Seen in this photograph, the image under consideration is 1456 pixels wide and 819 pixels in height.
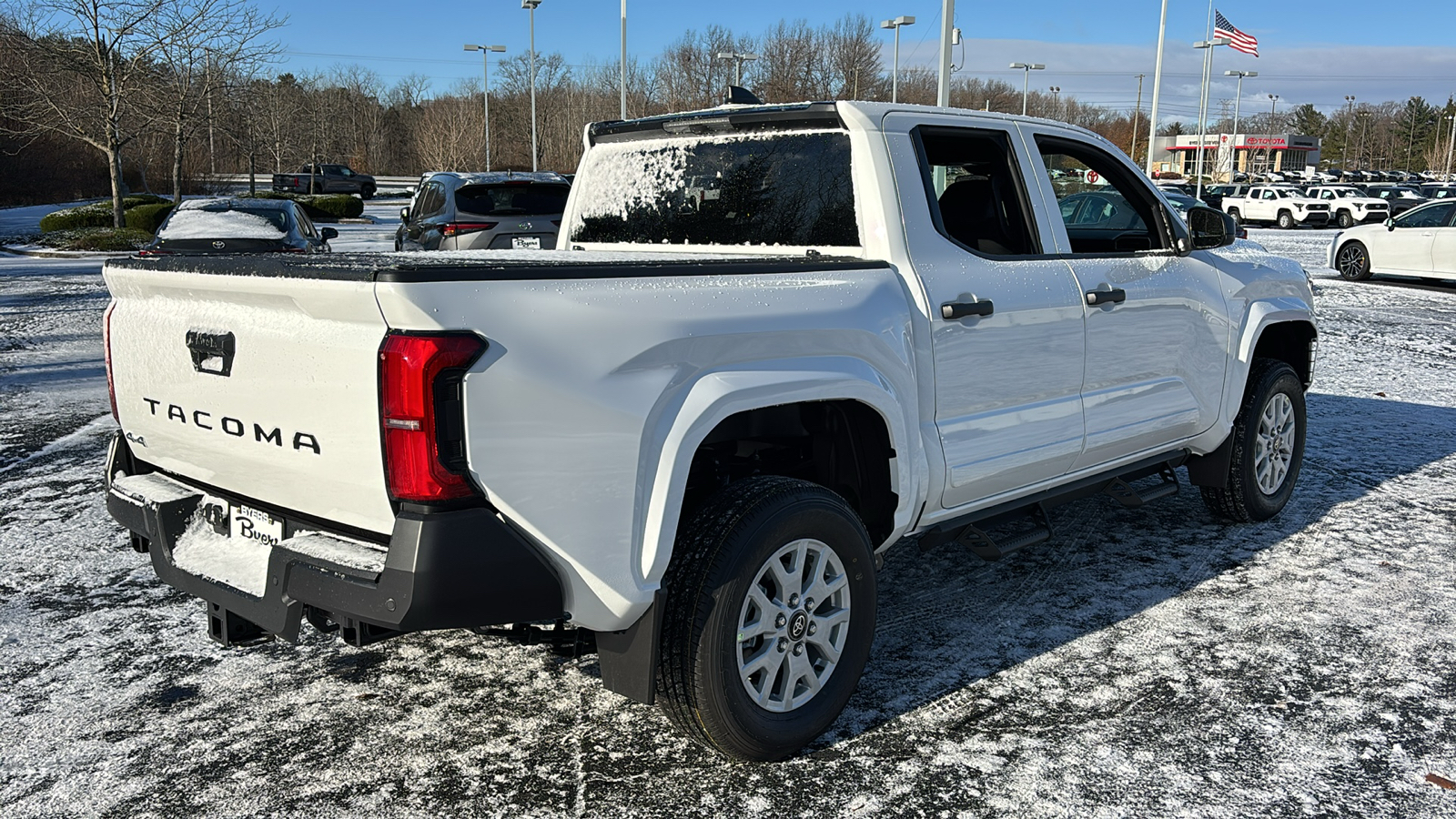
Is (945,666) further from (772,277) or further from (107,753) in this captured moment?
(107,753)

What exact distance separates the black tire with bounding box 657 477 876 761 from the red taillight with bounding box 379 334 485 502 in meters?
0.73

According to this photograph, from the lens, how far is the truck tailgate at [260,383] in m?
2.65

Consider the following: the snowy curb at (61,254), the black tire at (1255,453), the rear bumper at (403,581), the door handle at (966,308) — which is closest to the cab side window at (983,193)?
the door handle at (966,308)

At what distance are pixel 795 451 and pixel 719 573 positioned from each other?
36.1 inches

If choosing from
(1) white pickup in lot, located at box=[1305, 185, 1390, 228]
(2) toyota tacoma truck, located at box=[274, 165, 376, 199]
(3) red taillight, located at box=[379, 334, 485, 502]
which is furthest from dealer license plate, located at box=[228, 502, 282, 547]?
(2) toyota tacoma truck, located at box=[274, 165, 376, 199]

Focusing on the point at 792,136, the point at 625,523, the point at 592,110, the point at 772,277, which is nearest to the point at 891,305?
the point at 772,277

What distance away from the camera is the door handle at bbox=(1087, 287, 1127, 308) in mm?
4332

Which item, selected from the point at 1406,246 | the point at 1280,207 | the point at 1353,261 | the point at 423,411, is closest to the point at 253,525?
the point at 423,411

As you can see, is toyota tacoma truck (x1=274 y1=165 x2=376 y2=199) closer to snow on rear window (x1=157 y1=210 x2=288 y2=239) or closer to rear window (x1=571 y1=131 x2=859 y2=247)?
snow on rear window (x1=157 y1=210 x2=288 y2=239)

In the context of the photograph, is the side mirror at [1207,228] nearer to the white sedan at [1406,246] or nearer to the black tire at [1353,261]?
the white sedan at [1406,246]

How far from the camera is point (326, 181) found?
52.3 m

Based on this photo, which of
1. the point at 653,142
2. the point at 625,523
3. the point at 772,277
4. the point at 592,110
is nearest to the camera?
the point at 625,523

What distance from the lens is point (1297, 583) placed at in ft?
16.1

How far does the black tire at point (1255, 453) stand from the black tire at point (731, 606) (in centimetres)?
303
